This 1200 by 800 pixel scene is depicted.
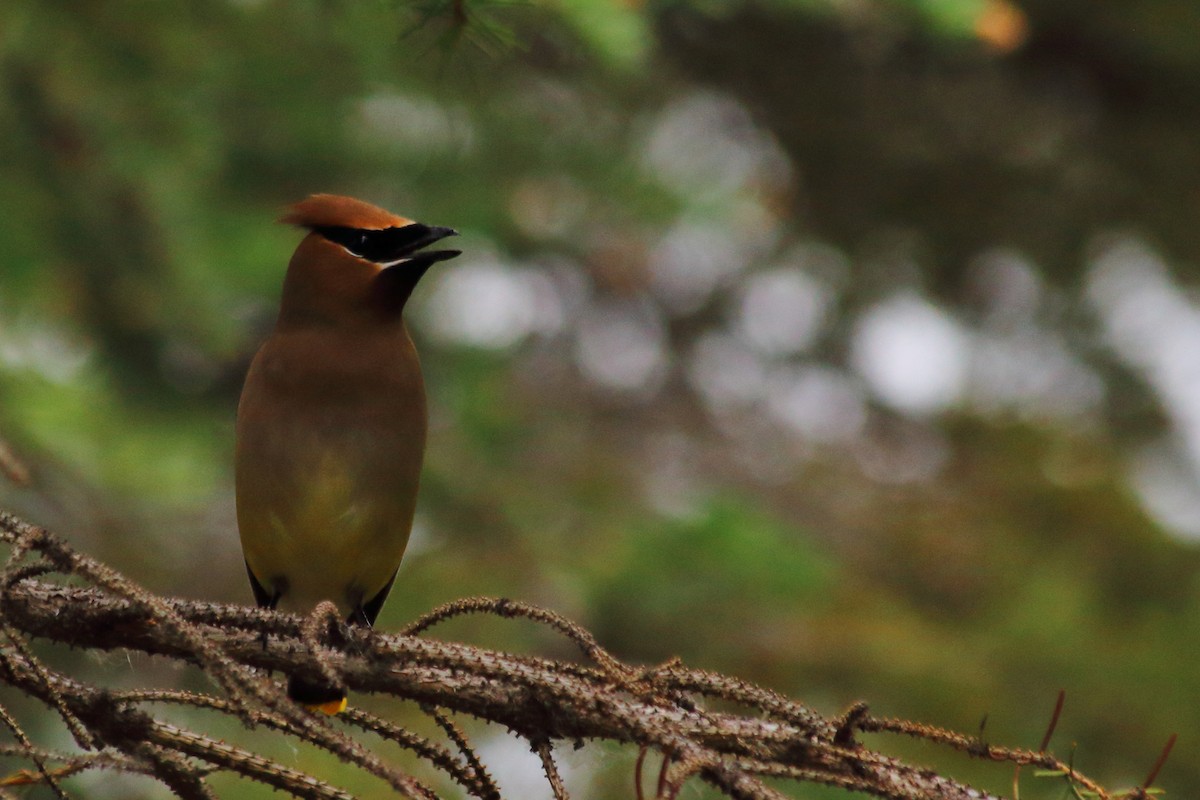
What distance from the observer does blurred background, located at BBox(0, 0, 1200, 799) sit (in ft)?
13.9

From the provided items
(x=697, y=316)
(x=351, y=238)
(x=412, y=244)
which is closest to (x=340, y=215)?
(x=351, y=238)

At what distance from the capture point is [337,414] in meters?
3.38

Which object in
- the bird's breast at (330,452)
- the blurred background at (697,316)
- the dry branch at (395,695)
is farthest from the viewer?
the blurred background at (697,316)

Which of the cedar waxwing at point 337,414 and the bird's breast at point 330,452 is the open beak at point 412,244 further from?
the bird's breast at point 330,452

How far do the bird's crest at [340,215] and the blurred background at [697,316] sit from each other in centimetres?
39

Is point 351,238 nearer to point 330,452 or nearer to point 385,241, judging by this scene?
point 385,241

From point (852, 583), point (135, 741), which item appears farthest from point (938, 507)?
point (135, 741)

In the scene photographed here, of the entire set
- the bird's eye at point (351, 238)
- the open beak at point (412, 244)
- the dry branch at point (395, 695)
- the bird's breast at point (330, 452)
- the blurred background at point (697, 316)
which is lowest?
the dry branch at point (395, 695)

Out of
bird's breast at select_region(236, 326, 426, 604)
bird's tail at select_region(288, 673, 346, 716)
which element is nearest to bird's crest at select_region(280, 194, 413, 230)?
bird's breast at select_region(236, 326, 426, 604)

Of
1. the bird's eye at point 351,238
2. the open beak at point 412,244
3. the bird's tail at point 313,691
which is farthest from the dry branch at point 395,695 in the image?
the bird's eye at point 351,238

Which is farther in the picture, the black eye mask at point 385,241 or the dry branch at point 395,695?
the black eye mask at point 385,241

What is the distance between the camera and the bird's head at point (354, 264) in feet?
11.4

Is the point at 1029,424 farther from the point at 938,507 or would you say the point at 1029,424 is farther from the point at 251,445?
the point at 251,445

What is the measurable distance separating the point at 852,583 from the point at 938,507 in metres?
1.54
